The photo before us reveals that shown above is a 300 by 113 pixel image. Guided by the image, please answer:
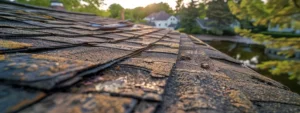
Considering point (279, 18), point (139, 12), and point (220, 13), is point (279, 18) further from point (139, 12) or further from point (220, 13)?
point (139, 12)

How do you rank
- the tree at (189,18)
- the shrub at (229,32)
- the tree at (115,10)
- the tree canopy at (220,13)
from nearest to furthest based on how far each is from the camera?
the tree canopy at (220,13), the shrub at (229,32), the tree at (189,18), the tree at (115,10)

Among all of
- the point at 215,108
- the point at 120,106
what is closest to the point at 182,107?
the point at 215,108

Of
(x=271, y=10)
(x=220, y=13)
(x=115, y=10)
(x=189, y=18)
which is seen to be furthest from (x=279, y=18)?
(x=115, y=10)

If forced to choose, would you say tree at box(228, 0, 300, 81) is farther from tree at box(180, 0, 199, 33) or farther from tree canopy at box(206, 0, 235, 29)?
tree at box(180, 0, 199, 33)

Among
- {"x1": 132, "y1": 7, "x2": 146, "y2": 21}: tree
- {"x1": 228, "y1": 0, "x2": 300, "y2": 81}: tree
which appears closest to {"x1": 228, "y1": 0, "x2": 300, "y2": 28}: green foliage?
{"x1": 228, "y1": 0, "x2": 300, "y2": 81}: tree

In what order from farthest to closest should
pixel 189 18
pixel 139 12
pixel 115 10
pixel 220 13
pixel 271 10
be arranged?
pixel 139 12 → pixel 115 10 → pixel 189 18 → pixel 220 13 → pixel 271 10

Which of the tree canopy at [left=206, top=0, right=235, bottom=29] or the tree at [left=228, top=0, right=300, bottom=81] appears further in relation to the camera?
the tree canopy at [left=206, top=0, right=235, bottom=29]

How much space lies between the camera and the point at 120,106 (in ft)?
1.87

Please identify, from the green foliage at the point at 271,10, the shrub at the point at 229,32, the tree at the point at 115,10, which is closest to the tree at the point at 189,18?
the shrub at the point at 229,32

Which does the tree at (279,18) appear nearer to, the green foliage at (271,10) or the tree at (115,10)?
the green foliage at (271,10)

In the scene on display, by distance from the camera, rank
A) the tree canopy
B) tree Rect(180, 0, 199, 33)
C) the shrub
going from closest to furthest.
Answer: the tree canopy
the shrub
tree Rect(180, 0, 199, 33)

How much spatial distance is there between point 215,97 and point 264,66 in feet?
5.73

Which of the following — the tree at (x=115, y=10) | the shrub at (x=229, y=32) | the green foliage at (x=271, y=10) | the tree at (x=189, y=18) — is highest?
the tree at (x=115, y=10)

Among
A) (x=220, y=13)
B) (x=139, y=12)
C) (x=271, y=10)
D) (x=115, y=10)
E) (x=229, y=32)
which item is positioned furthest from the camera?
(x=139, y=12)
